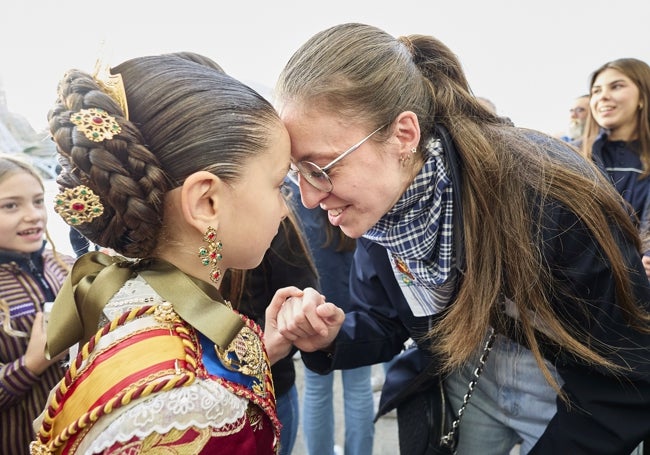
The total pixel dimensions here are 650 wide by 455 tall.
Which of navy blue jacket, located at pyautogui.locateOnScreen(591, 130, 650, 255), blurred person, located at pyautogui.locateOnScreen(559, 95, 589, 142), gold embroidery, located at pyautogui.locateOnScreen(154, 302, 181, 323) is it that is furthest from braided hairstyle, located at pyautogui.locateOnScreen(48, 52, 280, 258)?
blurred person, located at pyautogui.locateOnScreen(559, 95, 589, 142)

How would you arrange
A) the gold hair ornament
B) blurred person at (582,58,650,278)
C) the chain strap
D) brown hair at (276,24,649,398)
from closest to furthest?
the gold hair ornament
brown hair at (276,24,649,398)
the chain strap
blurred person at (582,58,650,278)

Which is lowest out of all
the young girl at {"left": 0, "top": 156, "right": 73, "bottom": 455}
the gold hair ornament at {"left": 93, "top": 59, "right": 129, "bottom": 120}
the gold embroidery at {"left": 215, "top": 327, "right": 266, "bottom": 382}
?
the young girl at {"left": 0, "top": 156, "right": 73, "bottom": 455}

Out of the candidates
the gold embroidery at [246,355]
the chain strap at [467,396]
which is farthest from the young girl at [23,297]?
the chain strap at [467,396]

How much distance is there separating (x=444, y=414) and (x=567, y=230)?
2.01ft

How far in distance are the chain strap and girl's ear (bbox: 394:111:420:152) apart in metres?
0.52

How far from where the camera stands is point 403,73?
1132 mm

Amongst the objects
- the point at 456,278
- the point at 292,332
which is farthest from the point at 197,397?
the point at 456,278

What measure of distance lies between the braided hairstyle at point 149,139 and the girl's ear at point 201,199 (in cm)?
2

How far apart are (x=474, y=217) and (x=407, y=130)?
250 mm

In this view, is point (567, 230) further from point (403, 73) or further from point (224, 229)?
point (224, 229)

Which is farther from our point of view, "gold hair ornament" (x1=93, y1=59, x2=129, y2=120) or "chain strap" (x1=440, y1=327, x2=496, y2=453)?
"chain strap" (x1=440, y1=327, x2=496, y2=453)

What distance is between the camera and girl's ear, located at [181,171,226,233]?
794mm

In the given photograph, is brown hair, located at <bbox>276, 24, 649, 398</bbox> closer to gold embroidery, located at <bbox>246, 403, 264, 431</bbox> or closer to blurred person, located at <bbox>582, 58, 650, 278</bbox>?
gold embroidery, located at <bbox>246, 403, 264, 431</bbox>

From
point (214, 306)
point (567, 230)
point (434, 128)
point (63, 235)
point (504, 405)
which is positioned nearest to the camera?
point (214, 306)
